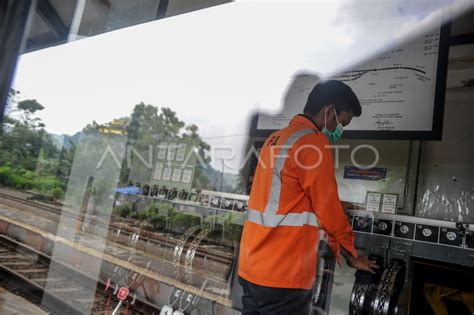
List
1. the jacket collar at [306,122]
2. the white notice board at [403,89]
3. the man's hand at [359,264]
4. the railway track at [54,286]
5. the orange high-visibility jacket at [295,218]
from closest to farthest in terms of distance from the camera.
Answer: the orange high-visibility jacket at [295,218], the jacket collar at [306,122], the man's hand at [359,264], the white notice board at [403,89], the railway track at [54,286]

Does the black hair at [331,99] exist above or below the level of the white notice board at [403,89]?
below

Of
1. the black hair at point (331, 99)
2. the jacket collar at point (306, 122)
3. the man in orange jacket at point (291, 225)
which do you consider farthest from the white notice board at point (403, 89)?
the man in orange jacket at point (291, 225)

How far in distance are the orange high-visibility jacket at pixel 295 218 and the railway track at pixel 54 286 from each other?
1.51 metres

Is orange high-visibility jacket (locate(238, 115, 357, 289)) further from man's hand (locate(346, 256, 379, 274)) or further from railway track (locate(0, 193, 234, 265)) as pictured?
railway track (locate(0, 193, 234, 265))

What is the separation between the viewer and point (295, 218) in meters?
1.40

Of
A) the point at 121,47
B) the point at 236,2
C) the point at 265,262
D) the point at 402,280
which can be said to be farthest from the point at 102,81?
the point at 402,280

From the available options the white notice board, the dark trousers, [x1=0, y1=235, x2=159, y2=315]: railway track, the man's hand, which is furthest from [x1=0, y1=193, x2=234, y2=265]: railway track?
the white notice board

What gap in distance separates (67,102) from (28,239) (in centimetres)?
121

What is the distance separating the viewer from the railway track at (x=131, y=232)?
2355 millimetres

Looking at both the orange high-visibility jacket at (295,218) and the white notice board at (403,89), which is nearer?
the orange high-visibility jacket at (295,218)

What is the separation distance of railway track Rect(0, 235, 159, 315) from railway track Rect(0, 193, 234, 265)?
0.89 ft

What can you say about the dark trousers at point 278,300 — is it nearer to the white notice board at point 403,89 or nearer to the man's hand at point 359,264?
the man's hand at point 359,264

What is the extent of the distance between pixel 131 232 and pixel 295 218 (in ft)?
7.53

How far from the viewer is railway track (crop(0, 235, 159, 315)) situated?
2.28m
